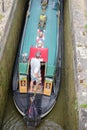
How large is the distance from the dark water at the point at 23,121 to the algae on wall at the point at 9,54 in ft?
0.83

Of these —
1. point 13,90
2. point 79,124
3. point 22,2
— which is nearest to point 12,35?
point 13,90

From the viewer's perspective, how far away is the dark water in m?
9.66

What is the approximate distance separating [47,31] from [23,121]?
13.7 feet

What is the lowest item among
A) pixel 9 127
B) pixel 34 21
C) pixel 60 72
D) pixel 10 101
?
pixel 9 127

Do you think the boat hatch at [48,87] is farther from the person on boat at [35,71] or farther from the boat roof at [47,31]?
the boat roof at [47,31]

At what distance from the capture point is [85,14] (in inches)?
461

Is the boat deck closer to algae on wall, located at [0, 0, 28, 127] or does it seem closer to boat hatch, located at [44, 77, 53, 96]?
algae on wall, located at [0, 0, 28, 127]

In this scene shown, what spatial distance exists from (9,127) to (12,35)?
148 inches

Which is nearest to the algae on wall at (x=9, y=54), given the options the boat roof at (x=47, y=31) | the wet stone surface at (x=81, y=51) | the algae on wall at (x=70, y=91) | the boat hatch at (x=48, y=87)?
the boat roof at (x=47, y=31)

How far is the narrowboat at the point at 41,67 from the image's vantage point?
385 inches

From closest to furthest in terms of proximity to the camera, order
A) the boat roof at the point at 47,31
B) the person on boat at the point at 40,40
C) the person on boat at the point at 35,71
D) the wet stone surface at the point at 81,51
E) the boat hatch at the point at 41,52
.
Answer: the wet stone surface at the point at 81,51 < the person on boat at the point at 35,71 < the boat hatch at the point at 41,52 < the boat roof at the point at 47,31 < the person on boat at the point at 40,40

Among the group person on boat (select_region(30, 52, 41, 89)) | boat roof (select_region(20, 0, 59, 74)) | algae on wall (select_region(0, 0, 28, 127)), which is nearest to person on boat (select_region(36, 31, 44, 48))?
boat roof (select_region(20, 0, 59, 74))

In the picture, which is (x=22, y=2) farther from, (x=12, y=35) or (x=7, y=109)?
(x=7, y=109)

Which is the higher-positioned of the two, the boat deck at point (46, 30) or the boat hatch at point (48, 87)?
the boat deck at point (46, 30)
